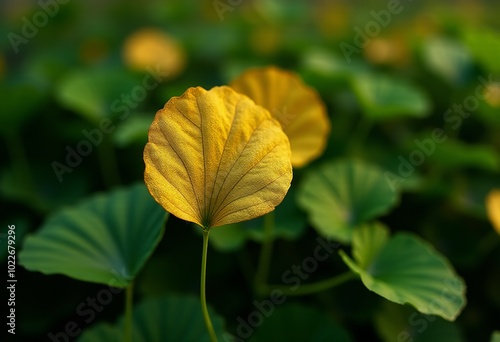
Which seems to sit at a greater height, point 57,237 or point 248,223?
point 57,237

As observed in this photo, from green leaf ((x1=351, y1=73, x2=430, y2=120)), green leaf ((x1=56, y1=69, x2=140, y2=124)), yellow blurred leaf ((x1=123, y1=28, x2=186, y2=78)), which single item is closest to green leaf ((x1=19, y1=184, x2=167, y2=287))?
green leaf ((x1=56, y1=69, x2=140, y2=124))

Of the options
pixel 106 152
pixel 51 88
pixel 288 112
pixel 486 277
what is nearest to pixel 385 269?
pixel 288 112

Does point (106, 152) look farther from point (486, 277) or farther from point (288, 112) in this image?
point (486, 277)

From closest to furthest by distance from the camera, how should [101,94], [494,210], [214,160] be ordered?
→ [214,160] < [494,210] < [101,94]

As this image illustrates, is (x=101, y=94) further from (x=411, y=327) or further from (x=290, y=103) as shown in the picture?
(x=411, y=327)

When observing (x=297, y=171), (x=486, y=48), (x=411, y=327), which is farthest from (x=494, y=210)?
(x=486, y=48)

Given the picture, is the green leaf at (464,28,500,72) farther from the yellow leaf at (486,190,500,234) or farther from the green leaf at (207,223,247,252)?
the green leaf at (207,223,247,252)
